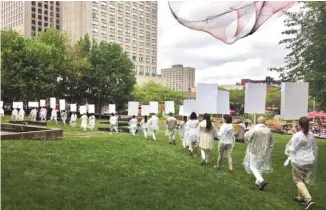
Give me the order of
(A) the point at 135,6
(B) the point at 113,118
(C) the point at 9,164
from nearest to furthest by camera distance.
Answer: (C) the point at 9,164
(B) the point at 113,118
(A) the point at 135,6

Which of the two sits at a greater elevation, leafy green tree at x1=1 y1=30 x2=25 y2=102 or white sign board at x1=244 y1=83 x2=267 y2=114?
leafy green tree at x1=1 y1=30 x2=25 y2=102

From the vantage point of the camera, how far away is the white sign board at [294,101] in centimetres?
1101

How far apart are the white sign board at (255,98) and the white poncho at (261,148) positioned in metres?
2.44

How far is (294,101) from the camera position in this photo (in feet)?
36.3

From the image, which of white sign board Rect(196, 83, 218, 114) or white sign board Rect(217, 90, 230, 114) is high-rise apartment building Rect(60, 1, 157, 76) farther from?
white sign board Rect(196, 83, 218, 114)

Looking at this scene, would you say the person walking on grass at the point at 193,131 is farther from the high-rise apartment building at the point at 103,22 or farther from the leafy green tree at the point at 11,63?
the high-rise apartment building at the point at 103,22

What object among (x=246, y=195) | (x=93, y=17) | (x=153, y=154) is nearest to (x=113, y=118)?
(x=153, y=154)

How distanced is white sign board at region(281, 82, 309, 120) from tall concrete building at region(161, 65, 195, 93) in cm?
14566

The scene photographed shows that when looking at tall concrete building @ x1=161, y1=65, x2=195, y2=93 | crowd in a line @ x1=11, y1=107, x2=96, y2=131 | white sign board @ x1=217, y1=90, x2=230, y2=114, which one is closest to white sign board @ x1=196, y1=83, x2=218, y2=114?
white sign board @ x1=217, y1=90, x2=230, y2=114

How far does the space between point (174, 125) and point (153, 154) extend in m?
6.23

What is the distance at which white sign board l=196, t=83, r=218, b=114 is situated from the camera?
1548cm

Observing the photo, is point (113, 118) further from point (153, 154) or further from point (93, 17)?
point (93, 17)

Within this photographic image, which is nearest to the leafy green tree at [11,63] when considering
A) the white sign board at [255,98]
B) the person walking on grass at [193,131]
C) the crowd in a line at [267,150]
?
the person walking on grass at [193,131]

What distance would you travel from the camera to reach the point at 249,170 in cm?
1088
